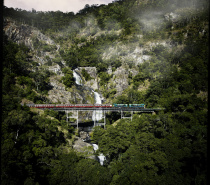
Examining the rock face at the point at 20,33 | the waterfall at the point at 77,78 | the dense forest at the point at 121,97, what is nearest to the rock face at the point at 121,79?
the dense forest at the point at 121,97

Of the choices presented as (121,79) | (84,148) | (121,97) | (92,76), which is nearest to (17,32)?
(92,76)

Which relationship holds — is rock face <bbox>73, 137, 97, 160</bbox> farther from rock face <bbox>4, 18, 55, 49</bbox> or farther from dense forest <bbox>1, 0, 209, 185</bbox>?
rock face <bbox>4, 18, 55, 49</bbox>

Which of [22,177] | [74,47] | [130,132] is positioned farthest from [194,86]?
[74,47]

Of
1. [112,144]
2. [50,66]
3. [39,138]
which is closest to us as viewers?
[39,138]

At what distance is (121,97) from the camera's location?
5869cm

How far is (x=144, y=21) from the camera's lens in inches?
4082

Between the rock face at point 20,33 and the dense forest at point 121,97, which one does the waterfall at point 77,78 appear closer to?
the dense forest at point 121,97

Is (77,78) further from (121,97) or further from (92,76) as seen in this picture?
(121,97)

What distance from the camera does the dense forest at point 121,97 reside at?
19.6m

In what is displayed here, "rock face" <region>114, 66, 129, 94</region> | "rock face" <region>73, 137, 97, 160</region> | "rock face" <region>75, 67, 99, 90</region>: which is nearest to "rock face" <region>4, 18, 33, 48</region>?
"rock face" <region>75, 67, 99, 90</region>

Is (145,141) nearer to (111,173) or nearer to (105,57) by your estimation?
(111,173)

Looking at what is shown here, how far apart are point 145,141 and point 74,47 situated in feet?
303

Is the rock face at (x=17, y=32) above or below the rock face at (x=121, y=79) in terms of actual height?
above

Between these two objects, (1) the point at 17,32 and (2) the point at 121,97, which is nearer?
(2) the point at 121,97
